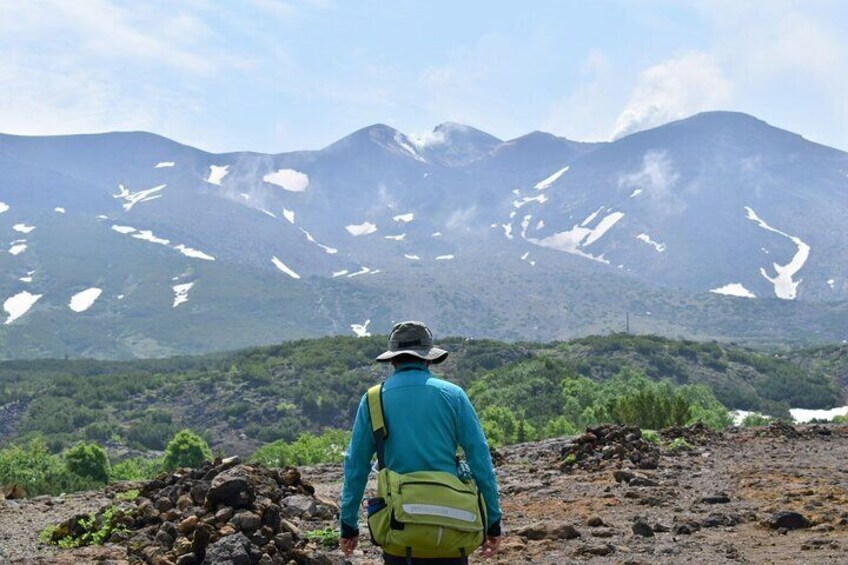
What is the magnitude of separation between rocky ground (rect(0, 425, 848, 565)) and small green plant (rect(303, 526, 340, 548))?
0.43 ft

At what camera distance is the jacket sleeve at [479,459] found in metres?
5.53

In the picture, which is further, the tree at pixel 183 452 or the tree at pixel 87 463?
the tree at pixel 183 452

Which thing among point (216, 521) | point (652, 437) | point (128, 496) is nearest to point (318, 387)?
point (652, 437)

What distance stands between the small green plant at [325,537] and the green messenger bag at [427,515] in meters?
5.67

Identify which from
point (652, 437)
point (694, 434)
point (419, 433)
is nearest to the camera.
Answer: point (419, 433)

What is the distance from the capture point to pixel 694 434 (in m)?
21.9

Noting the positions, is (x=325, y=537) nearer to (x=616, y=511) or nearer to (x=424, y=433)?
(x=616, y=511)

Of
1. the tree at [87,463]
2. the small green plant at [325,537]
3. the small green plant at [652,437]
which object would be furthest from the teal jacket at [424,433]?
the tree at [87,463]

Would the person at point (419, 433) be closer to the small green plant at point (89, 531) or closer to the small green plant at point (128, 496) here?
the small green plant at point (89, 531)

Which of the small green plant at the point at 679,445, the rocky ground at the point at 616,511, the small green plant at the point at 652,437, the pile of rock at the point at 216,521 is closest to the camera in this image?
the pile of rock at the point at 216,521

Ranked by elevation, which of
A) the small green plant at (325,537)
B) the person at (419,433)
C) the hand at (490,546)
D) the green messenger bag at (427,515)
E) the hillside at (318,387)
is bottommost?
the hillside at (318,387)

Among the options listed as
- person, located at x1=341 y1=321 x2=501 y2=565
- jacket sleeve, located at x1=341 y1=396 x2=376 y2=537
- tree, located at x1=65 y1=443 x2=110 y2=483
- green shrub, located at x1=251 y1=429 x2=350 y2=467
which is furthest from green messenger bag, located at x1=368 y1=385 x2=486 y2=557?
green shrub, located at x1=251 y1=429 x2=350 y2=467

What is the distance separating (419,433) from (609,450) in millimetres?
13748

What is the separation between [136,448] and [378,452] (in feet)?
179
